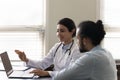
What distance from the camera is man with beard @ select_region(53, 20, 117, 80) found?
1667 millimetres

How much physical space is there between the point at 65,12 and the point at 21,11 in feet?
1.98

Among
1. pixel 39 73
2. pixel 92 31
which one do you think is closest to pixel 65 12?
pixel 39 73

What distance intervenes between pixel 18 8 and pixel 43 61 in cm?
107

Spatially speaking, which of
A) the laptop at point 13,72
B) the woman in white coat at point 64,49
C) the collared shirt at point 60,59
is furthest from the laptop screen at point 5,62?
the collared shirt at point 60,59

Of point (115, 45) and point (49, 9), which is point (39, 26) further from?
point (115, 45)

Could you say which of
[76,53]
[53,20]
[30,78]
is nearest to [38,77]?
[30,78]

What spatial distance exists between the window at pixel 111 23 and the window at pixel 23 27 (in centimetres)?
86

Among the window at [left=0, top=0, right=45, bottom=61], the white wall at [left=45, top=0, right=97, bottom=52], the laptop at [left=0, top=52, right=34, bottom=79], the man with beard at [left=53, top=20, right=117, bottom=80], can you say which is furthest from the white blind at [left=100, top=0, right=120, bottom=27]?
the man with beard at [left=53, top=20, right=117, bottom=80]

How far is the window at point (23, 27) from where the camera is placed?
3.47 meters

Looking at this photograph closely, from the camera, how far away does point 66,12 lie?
3.41 meters

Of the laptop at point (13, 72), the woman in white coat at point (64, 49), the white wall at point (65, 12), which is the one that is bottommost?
the laptop at point (13, 72)

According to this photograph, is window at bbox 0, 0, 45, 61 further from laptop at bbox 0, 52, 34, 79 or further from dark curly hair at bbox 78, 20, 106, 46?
dark curly hair at bbox 78, 20, 106, 46

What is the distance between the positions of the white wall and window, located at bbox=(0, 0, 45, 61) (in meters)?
0.12

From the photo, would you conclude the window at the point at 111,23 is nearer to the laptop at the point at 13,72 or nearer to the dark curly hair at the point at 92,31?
the laptop at the point at 13,72
